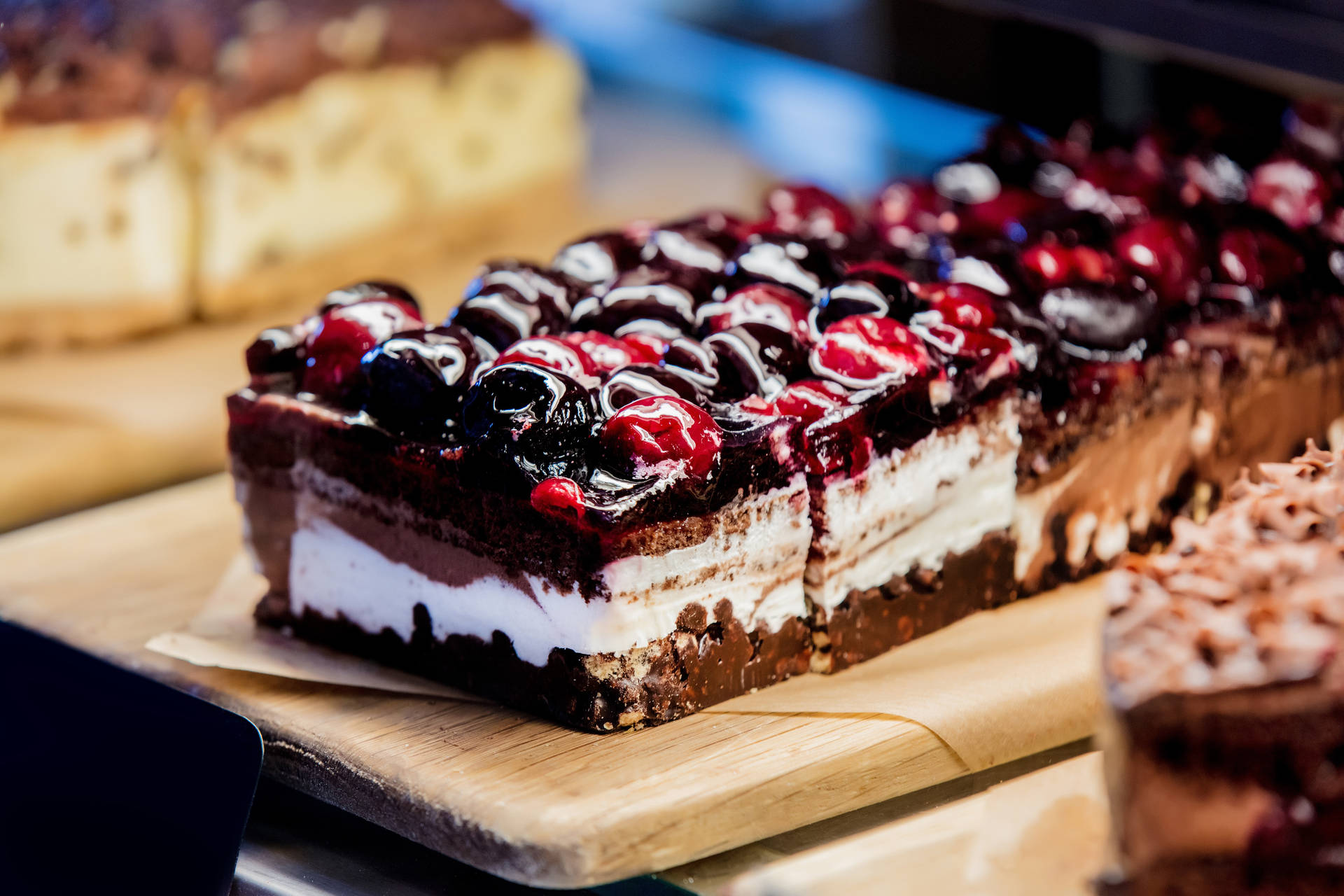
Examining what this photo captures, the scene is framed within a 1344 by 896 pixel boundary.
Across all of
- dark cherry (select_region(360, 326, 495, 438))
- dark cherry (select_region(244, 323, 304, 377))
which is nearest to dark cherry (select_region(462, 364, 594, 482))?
dark cherry (select_region(360, 326, 495, 438))

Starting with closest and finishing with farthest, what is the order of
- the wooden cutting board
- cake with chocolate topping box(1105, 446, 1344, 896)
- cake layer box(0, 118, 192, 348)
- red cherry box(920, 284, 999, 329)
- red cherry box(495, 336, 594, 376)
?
cake with chocolate topping box(1105, 446, 1344, 896) → the wooden cutting board → red cherry box(495, 336, 594, 376) → red cherry box(920, 284, 999, 329) → cake layer box(0, 118, 192, 348)

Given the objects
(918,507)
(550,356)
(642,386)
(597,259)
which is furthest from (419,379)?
(918,507)

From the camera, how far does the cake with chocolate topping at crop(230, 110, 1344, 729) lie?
1.86 meters

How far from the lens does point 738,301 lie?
210 cm

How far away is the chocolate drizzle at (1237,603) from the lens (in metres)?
1.29

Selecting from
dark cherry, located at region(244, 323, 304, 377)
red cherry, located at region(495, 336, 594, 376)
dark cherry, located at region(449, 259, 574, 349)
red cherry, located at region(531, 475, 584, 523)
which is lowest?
dark cherry, located at region(244, 323, 304, 377)

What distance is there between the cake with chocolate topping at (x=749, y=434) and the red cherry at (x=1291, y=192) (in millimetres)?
101

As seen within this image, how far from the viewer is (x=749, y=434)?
189 centimetres

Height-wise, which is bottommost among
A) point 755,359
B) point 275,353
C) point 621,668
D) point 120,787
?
point 120,787

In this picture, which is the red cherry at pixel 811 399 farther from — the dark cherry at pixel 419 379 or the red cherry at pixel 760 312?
the dark cherry at pixel 419 379

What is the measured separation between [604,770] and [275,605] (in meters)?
0.63

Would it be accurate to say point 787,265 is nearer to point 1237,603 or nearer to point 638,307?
point 638,307

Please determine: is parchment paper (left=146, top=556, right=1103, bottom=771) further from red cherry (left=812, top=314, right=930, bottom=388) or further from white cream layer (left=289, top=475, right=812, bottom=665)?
red cherry (left=812, top=314, right=930, bottom=388)

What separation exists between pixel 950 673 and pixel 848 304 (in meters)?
0.46
